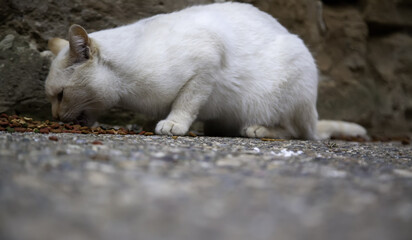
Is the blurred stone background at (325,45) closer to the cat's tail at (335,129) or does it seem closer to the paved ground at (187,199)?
the cat's tail at (335,129)

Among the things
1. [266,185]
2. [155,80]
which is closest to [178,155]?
[266,185]

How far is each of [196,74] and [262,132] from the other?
79cm

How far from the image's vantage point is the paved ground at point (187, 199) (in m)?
0.88

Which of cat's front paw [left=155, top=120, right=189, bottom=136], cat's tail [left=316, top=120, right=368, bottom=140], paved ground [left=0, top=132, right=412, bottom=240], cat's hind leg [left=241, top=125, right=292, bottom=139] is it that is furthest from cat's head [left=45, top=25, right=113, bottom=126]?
cat's tail [left=316, top=120, right=368, bottom=140]

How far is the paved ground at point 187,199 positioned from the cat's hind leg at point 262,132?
1.80m

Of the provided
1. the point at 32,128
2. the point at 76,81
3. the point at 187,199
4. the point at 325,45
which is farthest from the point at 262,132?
the point at 187,199

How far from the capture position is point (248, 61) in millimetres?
3449

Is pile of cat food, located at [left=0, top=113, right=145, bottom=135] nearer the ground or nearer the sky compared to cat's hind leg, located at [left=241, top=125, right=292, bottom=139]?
nearer the sky

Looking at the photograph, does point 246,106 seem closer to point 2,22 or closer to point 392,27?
point 2,22

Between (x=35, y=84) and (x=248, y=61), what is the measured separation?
6.14 ft

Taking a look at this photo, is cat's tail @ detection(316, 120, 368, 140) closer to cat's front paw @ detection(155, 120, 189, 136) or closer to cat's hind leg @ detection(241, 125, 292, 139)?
cat's hind leg @ detection(241, 125, 292, 139)

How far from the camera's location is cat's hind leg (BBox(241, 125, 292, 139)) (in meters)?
3.44

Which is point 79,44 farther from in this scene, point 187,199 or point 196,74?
point 187,199

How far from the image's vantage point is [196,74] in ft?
10.4
